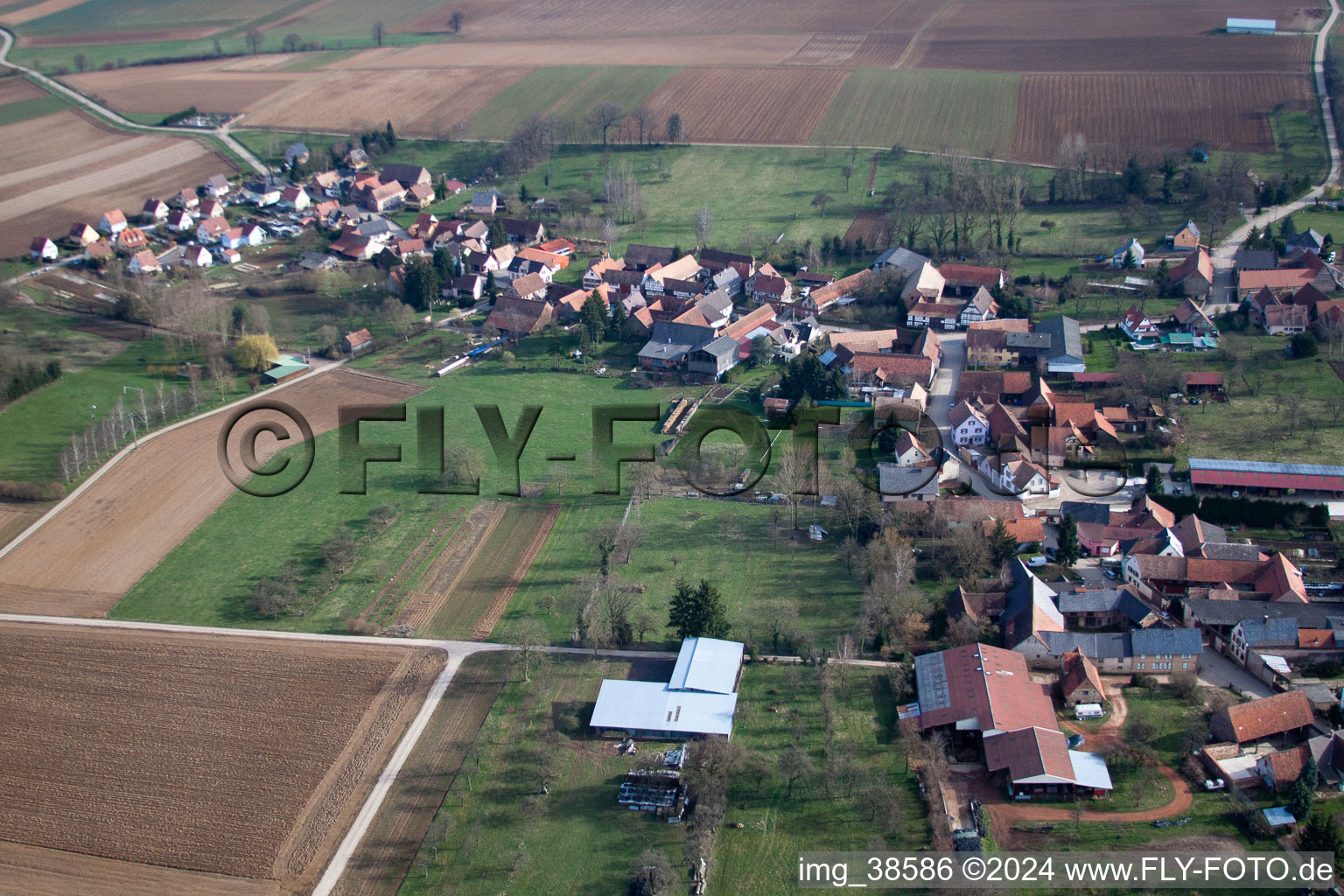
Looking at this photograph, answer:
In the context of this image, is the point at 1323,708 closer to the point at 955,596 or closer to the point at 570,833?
the point at 955,596

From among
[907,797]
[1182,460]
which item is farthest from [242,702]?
[1182,460]

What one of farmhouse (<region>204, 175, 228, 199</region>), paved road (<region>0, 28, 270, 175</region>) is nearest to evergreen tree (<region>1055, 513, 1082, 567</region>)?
farmhouse (<region>204, 175, 228, 199</region>)

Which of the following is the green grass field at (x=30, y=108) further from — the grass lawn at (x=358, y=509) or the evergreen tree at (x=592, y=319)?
the evergreen tree at (x=592, y=319)

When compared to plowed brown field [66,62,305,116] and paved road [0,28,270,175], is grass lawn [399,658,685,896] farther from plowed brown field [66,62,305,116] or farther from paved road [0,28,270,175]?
plowed brown field [66,62,305,116]

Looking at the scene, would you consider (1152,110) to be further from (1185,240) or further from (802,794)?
(802,794)

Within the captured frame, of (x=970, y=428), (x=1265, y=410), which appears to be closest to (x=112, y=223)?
(x=970, y=428)
